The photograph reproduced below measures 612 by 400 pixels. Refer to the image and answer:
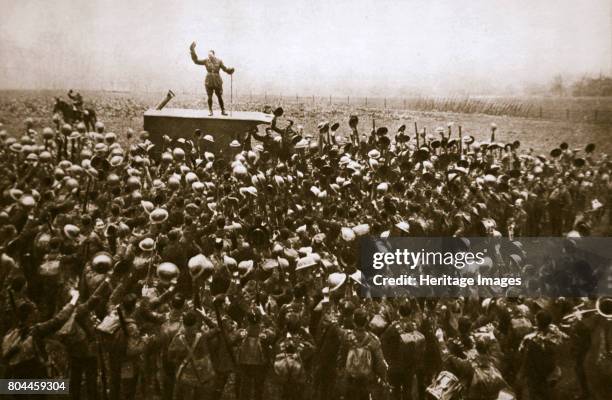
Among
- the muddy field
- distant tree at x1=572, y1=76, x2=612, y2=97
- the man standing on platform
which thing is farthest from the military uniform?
distant tree at x1=572, y1=76, x2=612, y2=97

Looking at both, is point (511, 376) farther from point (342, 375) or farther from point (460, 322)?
point (342, 375)

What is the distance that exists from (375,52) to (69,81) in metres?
6.50

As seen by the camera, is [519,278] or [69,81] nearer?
[519,278]

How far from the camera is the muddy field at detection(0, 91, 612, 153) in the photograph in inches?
407

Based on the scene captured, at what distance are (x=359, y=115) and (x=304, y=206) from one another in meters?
5.74

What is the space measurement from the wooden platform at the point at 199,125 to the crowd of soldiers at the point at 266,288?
6.13ft

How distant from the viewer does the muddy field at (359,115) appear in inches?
407

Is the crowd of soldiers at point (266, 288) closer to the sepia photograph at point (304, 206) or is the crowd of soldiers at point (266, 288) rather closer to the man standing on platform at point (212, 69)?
the sepia photograph at point (304, 206)

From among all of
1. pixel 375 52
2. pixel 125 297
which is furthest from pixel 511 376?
pixel 375 52

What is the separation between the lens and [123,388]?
5840 millimetres

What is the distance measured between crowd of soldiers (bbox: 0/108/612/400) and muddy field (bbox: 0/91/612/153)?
751mm

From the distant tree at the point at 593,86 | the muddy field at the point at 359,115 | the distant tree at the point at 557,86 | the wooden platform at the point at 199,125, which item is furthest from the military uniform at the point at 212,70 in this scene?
the distant tree at the point at 593,86

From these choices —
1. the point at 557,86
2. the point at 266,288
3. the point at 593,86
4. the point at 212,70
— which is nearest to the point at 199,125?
the point at 212,70

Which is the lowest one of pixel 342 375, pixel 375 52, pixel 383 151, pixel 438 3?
pixel 342 375
